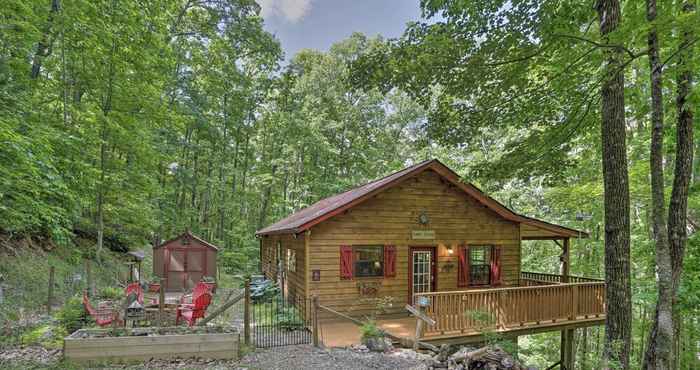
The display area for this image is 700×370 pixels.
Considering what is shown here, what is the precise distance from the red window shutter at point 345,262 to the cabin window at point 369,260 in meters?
0.24

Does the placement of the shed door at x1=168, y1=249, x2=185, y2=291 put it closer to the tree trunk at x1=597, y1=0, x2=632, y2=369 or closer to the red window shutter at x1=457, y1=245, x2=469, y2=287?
the red window shutter at x1=457, y1=245, x2=469, y2=287

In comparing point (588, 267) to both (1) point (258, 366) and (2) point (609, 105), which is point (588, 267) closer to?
(2) point (609, 105)

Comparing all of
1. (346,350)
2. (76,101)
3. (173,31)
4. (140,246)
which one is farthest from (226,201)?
(346,350)

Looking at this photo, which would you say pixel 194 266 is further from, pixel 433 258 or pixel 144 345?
pixel 433 258

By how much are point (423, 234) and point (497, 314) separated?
301 cm

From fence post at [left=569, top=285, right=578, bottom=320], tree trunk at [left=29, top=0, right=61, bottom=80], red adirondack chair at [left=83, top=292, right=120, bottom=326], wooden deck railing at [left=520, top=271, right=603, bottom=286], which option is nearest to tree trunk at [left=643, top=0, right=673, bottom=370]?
fence post at [left=569, top=285, right=578, bottom=320]

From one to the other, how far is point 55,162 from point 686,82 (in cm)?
1239

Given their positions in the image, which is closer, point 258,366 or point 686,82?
point 686,82

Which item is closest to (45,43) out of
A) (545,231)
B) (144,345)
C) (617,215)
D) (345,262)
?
(144,345)

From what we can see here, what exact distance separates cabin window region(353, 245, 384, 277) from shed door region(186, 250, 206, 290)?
6.95 meters

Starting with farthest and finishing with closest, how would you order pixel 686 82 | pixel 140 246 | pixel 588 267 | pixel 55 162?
pixel 140 246
pixel 588 267
pixel 55 162
pixel 686 82

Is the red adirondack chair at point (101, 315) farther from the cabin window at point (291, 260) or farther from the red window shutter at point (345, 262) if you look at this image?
the red window shutter at point (345, 262)

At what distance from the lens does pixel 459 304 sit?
7.44 metres

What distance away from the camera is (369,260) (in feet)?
31.6
